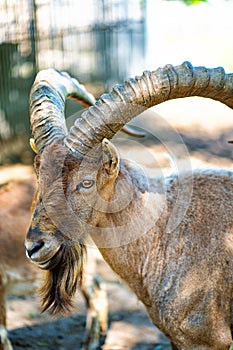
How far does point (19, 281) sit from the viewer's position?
247 inches

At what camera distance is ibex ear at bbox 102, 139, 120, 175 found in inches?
159

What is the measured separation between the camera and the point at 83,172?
13.5 feet

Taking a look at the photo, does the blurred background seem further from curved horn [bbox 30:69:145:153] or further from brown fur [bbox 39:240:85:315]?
brown fur [bbox 39:240:85:315]

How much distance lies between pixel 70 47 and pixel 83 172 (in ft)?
31.7

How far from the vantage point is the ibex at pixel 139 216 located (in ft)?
13.5

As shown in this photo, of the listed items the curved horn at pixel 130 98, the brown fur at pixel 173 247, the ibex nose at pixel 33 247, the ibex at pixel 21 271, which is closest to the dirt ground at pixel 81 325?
the ibex at pixel 21 271

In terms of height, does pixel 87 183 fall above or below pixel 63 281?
above

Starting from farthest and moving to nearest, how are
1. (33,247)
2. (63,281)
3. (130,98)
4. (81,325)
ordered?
1. (81,325)
2. (63,281)
3. (130,98)
4. (33,247)

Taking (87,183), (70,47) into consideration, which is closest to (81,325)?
(87,183)

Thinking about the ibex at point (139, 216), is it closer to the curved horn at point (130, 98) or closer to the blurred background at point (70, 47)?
the curved horn at point (130, 98)

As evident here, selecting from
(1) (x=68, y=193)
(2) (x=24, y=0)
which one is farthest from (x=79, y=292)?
(2) (x=24, y=0)

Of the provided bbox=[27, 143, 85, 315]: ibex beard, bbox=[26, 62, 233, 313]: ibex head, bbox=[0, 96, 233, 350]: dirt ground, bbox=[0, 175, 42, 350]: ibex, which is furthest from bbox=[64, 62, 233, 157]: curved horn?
bbox=[0, 175, 42, 350]: ibex

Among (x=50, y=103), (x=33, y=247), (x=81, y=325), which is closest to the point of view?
(x=33, y=247)

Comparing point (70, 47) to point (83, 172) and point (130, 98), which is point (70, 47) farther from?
point (83, 172)
